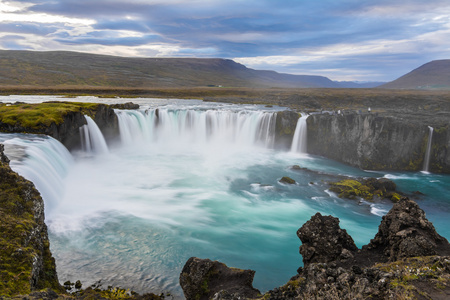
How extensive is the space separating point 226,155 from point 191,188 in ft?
48.4

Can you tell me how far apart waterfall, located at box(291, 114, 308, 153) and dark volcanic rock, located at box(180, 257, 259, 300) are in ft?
114

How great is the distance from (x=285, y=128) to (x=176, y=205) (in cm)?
2603

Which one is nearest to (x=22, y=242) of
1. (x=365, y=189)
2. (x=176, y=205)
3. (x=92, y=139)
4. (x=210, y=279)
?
(x=210, y=279)

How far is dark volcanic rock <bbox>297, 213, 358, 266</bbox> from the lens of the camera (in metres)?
10.8

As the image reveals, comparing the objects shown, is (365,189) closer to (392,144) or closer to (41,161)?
(392,144)

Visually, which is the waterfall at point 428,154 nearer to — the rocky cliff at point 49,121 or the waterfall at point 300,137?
the waterfall at point 300,137

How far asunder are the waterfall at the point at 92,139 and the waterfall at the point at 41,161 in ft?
19.0

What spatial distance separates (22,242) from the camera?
9.12m

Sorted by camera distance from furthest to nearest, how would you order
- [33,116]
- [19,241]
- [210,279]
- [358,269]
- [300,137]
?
[300,137] → [33,116] → [210,279] → [19,241] → [358,269]

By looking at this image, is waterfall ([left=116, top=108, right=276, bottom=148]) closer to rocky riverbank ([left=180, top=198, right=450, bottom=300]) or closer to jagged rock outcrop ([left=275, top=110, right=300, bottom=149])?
jagged rock outcrop ([left=275, top=110, right=300, bottom=149])

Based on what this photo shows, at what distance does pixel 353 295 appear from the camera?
6.57 meters

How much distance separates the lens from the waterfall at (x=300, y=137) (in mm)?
42875

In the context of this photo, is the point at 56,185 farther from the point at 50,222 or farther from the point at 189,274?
the point at 189,274

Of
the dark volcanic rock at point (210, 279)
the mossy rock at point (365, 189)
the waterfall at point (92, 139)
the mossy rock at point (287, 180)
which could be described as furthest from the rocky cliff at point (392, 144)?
the dark volcanic rock at point (210, 279)
